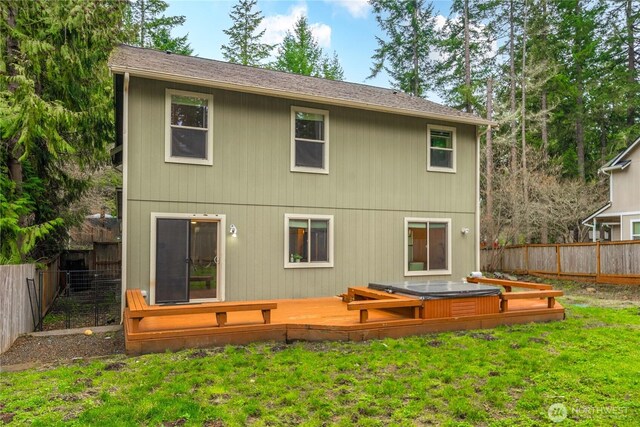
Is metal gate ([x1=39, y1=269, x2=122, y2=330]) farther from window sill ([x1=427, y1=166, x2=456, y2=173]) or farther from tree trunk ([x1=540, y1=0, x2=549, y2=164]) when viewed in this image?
tree trunk ([x1=540, y1=0, x2=549, y2=164])

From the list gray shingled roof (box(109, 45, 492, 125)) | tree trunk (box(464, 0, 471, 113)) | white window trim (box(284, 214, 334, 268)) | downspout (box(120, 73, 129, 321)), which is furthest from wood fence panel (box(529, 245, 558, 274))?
downspout (box(120, 73, 129, 321))

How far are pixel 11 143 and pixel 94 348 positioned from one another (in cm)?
521

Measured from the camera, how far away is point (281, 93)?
8.96 metres

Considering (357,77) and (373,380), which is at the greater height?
(357,77)

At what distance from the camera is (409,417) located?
3.85 metres

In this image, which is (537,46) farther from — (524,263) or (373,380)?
(373,380)

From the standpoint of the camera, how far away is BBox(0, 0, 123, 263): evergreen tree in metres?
7.44

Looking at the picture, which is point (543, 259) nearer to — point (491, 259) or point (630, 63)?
point (491, 259)

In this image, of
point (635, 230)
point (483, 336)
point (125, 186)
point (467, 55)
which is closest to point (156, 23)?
point (467, 55)

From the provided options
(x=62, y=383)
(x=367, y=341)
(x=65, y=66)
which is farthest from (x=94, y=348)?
(x=65, y=66)

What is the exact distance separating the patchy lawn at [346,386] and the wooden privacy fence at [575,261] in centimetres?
814

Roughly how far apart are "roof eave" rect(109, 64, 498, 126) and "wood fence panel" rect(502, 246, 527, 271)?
8.00 metres

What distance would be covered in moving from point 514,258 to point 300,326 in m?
13.9

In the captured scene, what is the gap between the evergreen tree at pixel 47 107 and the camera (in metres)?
7.44
